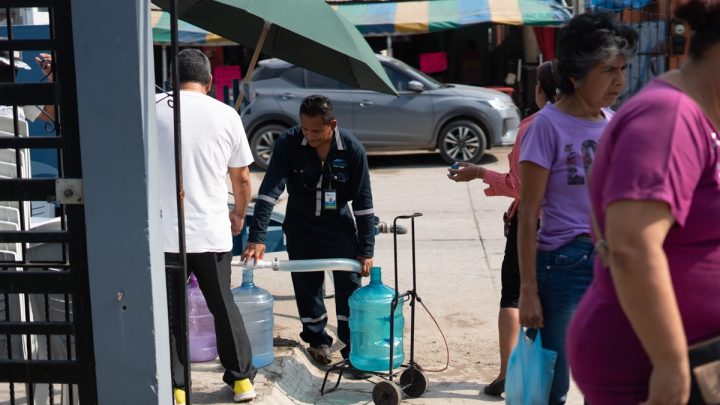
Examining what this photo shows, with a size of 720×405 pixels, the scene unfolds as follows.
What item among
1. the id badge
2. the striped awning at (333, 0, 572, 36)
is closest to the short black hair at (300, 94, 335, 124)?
the id badge

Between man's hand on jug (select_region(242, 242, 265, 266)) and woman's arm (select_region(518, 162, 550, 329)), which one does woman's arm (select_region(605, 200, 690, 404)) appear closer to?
woman's arm (select_region(518, 162, 550, 329))

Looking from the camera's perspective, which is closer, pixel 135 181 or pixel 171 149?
pixel 135 181

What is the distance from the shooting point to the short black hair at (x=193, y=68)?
495 centimetres

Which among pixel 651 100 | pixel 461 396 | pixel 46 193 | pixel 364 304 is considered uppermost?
pixel 651 100

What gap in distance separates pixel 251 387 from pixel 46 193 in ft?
6.24

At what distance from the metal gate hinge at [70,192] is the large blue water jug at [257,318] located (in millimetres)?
2316

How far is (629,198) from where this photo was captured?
219 centimetres

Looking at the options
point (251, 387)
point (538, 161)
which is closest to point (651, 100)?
point (538, 161)

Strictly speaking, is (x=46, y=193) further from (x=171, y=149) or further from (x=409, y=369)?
(x=409, y=369)

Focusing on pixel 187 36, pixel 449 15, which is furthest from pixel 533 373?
pixel 187 36

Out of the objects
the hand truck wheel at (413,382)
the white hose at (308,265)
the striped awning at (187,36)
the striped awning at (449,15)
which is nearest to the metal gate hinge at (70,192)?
the white hose at (308,265)

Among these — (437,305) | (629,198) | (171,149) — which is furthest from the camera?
(437,305)

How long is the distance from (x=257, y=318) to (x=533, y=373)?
2.43 meters

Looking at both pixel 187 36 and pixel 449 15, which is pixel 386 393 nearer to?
pixel 449 15
